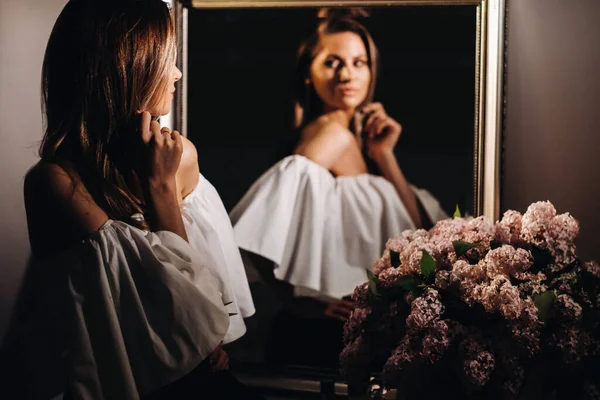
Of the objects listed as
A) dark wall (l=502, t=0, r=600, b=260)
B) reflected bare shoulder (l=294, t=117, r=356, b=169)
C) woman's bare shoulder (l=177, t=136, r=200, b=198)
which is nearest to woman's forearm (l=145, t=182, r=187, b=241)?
woman's bare shoulder (l=177, t=136, r=200, b=198)

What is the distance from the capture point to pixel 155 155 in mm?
1293

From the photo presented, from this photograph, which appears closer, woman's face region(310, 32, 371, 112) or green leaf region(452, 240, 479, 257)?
green leaf region(452, 240, 479, 257)

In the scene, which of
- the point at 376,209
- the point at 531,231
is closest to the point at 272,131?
the point at 376,209

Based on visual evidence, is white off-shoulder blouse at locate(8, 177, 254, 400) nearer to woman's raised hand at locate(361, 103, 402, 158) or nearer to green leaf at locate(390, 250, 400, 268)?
green leaf at locate(390, 250, 400, 268)

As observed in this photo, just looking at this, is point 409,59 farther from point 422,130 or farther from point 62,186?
point 62,186

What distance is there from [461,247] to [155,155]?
622 mm

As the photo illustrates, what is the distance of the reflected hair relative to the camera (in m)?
1.71

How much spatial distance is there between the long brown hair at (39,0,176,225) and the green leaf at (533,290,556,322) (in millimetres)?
756

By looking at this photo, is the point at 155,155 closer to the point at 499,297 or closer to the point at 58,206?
the point at 58,206

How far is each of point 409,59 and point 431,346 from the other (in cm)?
76

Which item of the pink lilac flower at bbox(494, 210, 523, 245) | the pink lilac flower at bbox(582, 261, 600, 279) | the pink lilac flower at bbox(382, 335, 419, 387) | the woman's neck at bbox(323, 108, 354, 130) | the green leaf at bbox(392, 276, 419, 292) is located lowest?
the pink lilac flower at bbox(382, 335, 419, 387)

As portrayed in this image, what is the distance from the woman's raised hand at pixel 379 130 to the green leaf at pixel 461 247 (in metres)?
0.42

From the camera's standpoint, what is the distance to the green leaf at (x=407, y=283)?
1.33 m

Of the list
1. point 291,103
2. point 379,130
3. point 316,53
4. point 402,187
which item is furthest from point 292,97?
point 402,187
